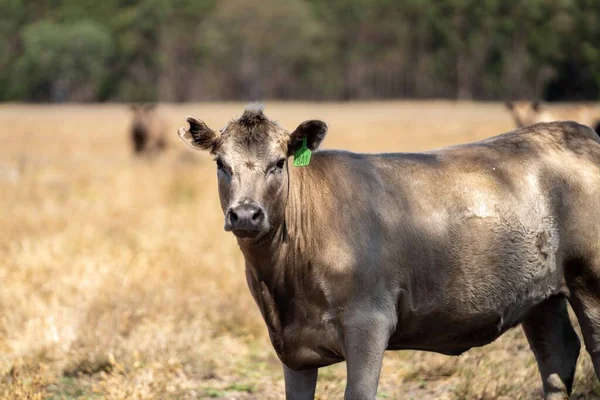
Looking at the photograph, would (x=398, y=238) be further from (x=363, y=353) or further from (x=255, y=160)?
(x=255, y=160)

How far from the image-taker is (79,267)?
9.77m

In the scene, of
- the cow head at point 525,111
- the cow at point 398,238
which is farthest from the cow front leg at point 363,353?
the cow head at point 525,111

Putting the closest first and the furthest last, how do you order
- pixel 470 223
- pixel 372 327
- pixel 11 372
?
pixel 372 327 → pixel 470 223 → pixel 11 372

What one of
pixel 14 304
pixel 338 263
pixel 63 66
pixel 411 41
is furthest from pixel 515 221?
pixel 411 41

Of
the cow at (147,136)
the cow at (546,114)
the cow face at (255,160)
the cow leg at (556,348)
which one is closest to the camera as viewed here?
the cow face at (255,160)

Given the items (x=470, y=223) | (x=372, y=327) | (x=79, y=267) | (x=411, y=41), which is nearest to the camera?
(x=372, y=327)

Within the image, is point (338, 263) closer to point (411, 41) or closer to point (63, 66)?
point (63, 66)

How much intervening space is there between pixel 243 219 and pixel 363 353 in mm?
941

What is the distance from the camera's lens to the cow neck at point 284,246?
4.90 meters

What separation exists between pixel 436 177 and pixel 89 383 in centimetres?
330

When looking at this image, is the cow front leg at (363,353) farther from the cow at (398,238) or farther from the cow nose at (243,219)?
the cow nose at (243,219)

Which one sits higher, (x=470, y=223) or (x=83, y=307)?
(x=470, y=223)

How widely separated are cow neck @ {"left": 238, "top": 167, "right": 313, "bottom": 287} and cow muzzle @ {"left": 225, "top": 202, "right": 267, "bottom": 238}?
36 cm

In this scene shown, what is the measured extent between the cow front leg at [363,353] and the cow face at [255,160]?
0.67m
